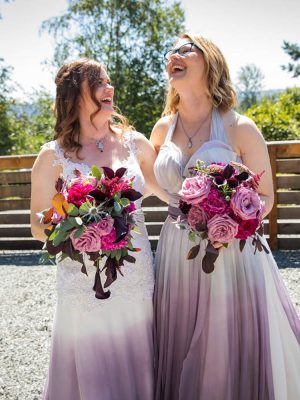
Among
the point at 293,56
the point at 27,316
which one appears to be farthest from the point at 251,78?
the point at 27,316

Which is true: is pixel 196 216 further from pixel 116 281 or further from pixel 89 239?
pixel 116 281

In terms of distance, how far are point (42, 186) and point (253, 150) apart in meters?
1.12

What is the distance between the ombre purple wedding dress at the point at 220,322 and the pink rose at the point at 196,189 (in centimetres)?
39

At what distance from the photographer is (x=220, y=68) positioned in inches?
109

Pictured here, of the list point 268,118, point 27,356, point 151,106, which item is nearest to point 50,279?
point 27,356

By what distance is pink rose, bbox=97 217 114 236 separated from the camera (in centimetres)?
205

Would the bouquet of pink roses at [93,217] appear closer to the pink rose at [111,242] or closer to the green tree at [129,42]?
the pink rose at [111,242]

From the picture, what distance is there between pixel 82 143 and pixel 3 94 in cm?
1620

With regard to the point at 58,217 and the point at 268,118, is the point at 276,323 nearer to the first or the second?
the point at 58,217

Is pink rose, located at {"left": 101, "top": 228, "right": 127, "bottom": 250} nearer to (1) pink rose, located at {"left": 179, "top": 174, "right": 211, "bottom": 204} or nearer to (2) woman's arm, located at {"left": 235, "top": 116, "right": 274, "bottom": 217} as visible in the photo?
(1) pink rose, located at {"left": 179, "top": 174, "right": 211, "bottom": 204}

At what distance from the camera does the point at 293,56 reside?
21.3 metres

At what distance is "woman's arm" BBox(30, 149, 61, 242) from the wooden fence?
4.28 meters

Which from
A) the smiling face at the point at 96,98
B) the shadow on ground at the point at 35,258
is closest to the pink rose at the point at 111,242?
the smiling face at the point at 96,98

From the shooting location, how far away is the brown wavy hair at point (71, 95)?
263cm
